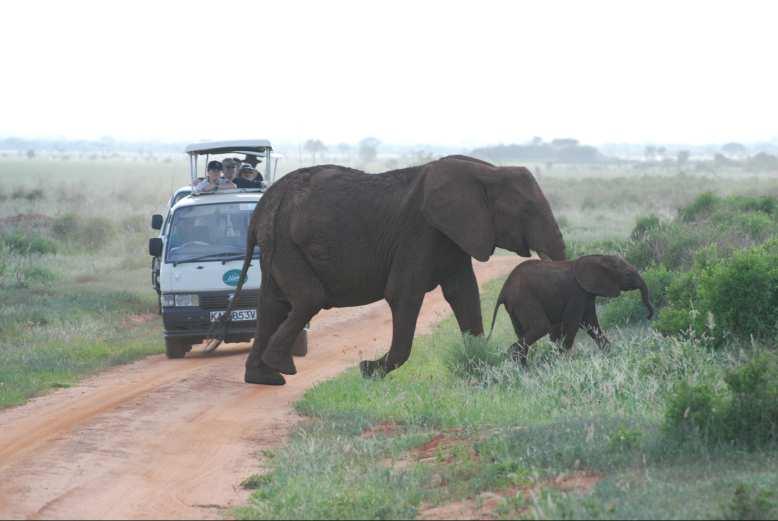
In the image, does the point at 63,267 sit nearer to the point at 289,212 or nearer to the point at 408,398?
the point at 289,212

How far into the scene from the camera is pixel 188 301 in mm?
16250

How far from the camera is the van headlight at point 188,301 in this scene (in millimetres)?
16234

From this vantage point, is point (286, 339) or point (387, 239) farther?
point (286, 339)

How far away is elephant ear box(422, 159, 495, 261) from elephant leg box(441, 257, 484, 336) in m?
0.56

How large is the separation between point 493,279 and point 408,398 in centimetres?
1354

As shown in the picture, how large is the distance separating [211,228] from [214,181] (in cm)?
134

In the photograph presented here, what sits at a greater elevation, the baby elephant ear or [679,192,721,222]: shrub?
the baby elephant ear

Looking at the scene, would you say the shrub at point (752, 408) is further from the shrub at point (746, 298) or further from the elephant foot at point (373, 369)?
the elephant foot at point (373, 369)

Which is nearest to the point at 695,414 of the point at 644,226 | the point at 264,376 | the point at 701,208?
the point at 264,376

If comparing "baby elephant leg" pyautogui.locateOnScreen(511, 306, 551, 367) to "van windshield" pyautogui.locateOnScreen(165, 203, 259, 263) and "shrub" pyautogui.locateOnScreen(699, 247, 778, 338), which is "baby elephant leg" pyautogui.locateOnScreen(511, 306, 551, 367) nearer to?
"shrub" pyautogui.locateOnScreen(699, 247, 778, 338)

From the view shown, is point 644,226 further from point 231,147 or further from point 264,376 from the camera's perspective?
point 264,376

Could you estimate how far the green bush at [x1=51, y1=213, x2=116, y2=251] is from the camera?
34.6m

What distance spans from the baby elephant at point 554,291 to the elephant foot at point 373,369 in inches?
44.7

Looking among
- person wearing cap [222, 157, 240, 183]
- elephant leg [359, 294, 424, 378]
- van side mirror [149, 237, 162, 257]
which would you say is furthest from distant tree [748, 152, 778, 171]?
elephant leg [359, 294, 424, 378]
